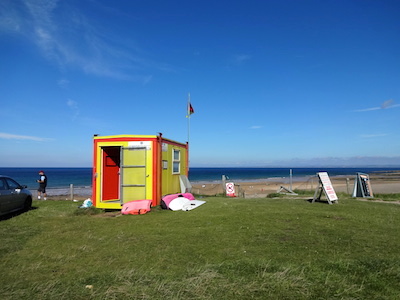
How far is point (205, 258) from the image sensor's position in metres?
4.98

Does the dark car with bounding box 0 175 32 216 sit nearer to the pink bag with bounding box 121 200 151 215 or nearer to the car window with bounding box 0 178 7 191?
the car window with bounding box 0 178 7 191

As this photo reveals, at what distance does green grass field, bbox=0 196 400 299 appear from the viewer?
12.2 feet

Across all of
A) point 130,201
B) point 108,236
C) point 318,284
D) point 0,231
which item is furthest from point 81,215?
point 318,284

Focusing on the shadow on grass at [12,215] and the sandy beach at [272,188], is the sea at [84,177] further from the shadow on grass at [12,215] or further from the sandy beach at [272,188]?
the shadow on grass at [12,215]

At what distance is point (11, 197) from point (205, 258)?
8.30 m

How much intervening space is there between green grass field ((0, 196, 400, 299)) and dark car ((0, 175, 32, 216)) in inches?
46.8

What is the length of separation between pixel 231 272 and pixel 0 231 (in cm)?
638

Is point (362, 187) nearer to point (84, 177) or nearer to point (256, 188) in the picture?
point (256, 188)

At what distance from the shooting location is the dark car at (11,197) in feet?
31.8

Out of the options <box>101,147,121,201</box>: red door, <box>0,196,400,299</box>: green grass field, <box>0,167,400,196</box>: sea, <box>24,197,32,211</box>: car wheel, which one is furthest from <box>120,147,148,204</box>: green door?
<box>0,167,400,196</box>: sea

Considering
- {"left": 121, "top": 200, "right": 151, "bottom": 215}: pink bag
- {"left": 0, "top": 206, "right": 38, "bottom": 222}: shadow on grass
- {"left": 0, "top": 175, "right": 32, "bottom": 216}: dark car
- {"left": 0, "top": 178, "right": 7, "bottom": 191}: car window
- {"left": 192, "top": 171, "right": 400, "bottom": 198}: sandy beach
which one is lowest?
{"left": 192, "top": 171, "right": 400, "bottom": 198}: sandy beach

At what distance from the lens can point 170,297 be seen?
3.50 meters

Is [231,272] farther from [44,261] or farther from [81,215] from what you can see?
[81,215]

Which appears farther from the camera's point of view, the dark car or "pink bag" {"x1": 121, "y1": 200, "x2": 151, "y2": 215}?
"pink bag" {"x1": 121, "y1": 200, "x2": 151, "y2": 215}
